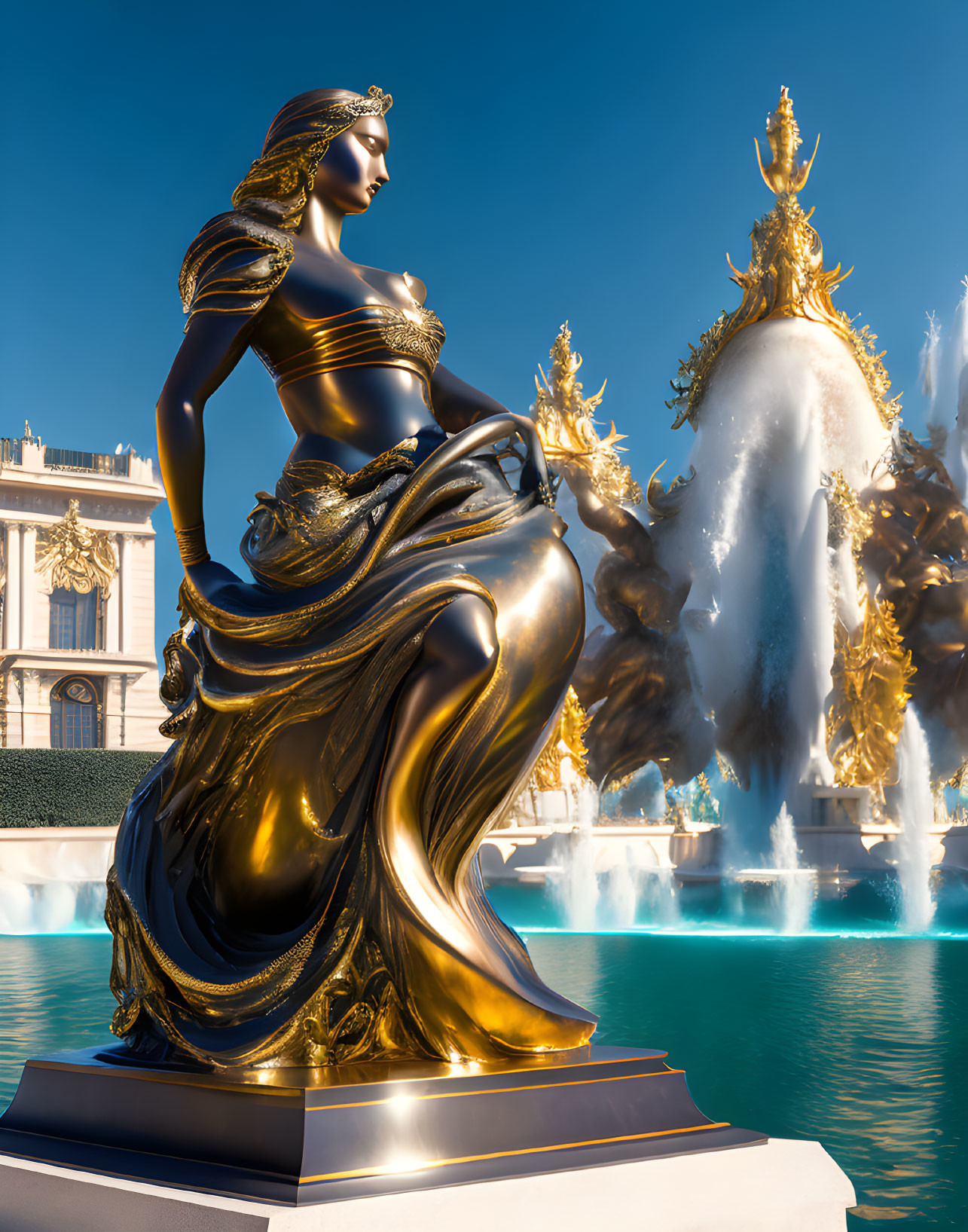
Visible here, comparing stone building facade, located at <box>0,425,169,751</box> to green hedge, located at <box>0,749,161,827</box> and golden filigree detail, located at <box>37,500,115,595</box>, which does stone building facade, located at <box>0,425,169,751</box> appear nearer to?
golden filigree detail, located at <box>37,500,115,595</box>

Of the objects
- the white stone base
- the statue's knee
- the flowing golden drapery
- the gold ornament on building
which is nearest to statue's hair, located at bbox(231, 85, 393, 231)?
the flowing golden drapery

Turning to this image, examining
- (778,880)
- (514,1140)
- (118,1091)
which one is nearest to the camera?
(514,1140)

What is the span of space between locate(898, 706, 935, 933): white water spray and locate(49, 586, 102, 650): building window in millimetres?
27713

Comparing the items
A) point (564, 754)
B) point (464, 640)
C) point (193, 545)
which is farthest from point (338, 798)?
point (564, 754)

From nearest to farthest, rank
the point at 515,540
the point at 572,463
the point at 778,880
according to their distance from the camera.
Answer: the point at 515,540
the point at 778,880
the point at 572,463

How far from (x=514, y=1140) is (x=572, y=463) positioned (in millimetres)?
18180

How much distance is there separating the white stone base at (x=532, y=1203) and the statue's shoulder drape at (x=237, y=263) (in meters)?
1.70

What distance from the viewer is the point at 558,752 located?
1803cm

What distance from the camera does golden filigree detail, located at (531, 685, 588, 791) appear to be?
1766 cm

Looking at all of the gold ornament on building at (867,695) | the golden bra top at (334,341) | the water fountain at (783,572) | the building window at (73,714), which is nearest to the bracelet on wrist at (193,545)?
the golden bra top at (334,341)

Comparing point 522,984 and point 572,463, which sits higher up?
point 572,463

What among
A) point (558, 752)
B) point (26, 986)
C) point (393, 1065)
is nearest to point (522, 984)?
point (393, 1065)

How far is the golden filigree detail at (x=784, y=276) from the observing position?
20.0 metres

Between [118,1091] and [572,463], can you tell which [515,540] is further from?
[572,463]
